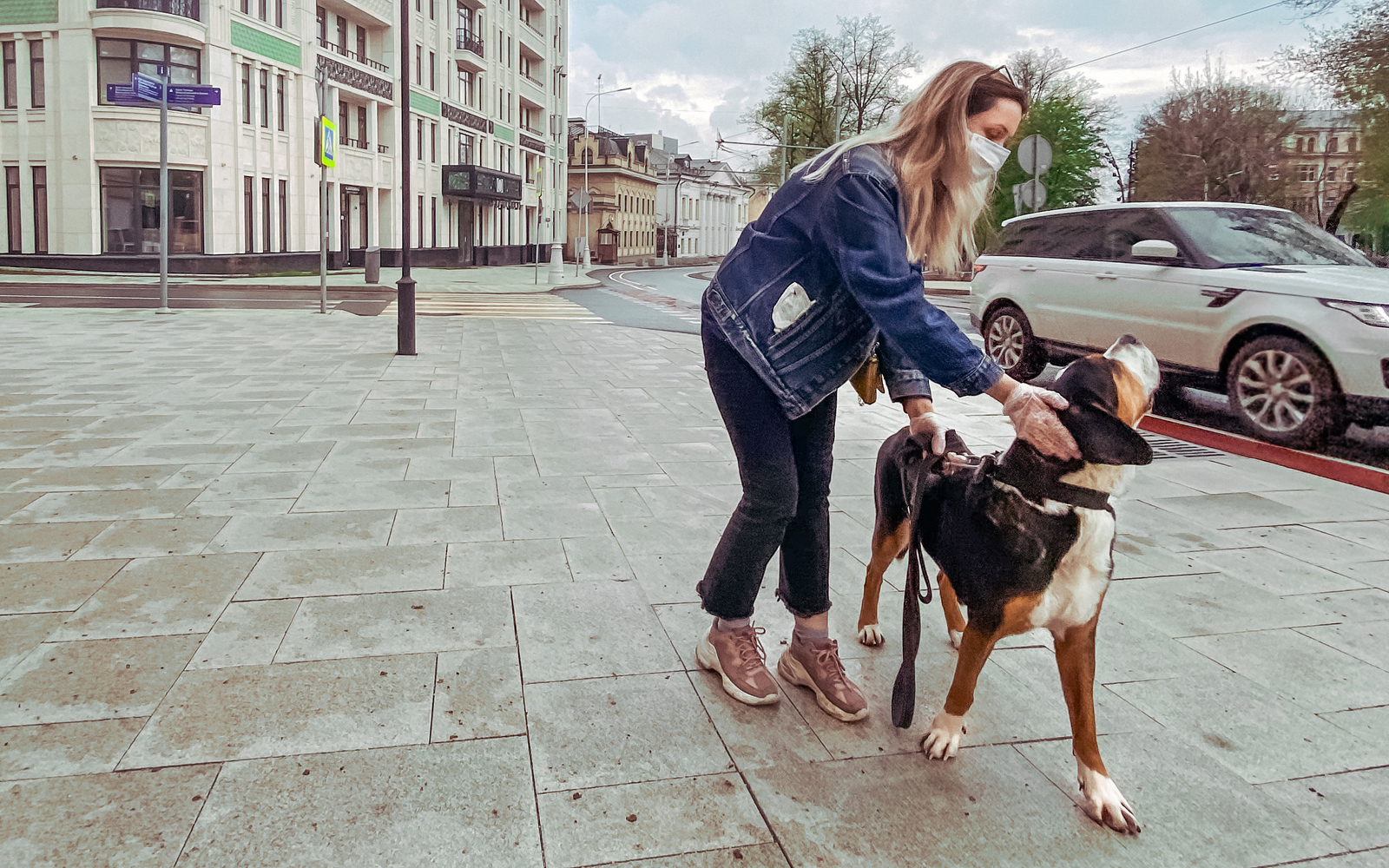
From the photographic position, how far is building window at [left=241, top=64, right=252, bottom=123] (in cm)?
3350

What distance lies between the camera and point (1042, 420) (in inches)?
90.9

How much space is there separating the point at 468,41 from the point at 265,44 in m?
17.5

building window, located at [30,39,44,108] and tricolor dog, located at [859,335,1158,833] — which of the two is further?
building window, located at [30,39,44,108]

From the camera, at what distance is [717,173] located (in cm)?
13538

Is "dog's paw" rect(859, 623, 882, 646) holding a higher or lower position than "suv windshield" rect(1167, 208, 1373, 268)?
lower

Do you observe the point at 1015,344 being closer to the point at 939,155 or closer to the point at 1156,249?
the point at 1156,249

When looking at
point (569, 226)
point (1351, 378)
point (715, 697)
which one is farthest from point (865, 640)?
point (569, 226)

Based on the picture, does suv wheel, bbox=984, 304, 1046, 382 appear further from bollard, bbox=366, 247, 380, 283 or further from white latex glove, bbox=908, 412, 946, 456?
bollard, bbox=366, 247, 380, 283

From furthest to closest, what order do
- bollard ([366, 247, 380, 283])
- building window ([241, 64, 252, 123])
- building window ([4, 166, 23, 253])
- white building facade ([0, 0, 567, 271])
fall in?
1. building window ([241, 64, 252, 123])
2. building window ([4, 166, 23, 253])
3. white building facade ([0, 0, 567, 271])
4. bollard ([366, 247, 380, 283])

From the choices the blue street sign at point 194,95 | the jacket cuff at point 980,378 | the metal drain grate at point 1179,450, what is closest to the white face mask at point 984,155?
the jacket cuff at point 980,378

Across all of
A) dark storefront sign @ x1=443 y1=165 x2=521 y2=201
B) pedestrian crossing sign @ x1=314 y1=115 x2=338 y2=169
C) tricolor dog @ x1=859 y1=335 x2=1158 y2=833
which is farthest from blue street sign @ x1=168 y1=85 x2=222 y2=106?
dark storefront sign @ x1=443 y1=165 x2=521 y2=201

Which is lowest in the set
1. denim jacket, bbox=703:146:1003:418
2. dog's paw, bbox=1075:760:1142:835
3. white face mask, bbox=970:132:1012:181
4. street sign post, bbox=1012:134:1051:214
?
dog's paw, bbox=1075:760:1142:835

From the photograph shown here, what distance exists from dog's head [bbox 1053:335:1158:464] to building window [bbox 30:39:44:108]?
36.8 m

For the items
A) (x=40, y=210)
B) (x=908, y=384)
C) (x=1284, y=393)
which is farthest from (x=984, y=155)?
(x=40, y=210)
